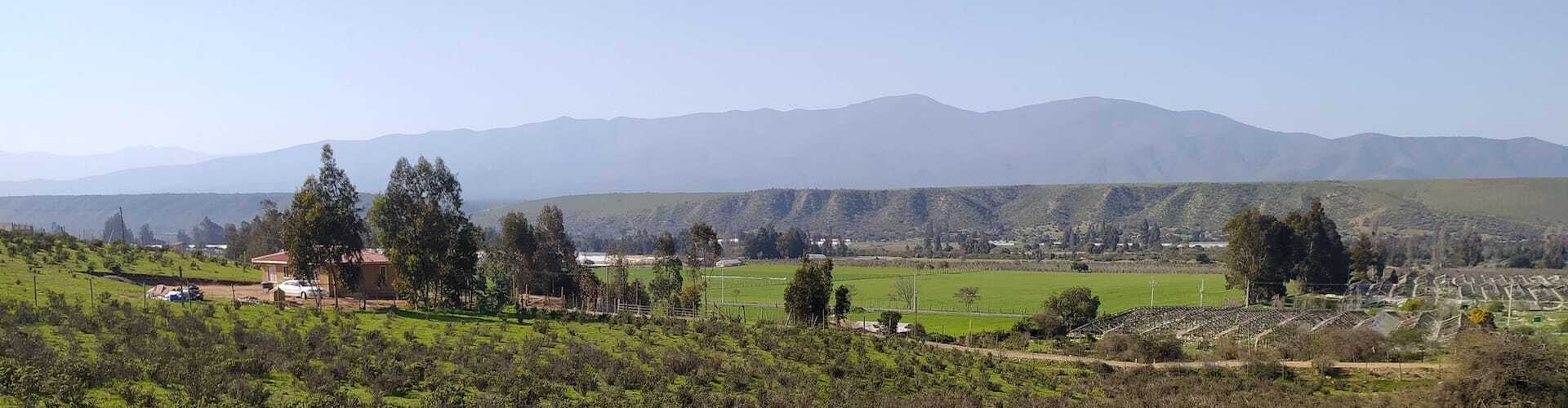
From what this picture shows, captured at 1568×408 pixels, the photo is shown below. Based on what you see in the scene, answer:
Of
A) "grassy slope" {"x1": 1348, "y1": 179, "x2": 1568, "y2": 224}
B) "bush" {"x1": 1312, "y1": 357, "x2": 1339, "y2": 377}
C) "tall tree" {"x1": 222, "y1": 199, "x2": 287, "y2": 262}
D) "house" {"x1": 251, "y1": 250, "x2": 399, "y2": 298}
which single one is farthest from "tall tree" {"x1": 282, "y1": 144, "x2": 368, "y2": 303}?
"grassy slope" {"x1": 1348, "y1": 179, "x2": 1568, "y2": 224}

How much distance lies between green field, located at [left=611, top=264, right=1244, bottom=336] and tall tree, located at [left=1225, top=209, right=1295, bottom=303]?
74.2 inches

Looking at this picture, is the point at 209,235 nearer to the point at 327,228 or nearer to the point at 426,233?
the point at 327,228

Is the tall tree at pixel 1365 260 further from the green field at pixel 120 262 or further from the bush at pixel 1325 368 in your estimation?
the green field at pixel 120 262

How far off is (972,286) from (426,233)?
4622 cm

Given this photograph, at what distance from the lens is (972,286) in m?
76.9

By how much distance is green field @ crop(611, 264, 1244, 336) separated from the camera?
55156 millimetres

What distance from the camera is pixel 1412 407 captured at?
25.3 m

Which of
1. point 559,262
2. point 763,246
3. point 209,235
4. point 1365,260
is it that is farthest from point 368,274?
point 209,235

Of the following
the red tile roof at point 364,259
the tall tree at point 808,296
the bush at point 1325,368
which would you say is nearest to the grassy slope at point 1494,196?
the tall tree at point 808,296

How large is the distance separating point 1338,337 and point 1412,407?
11.8 m

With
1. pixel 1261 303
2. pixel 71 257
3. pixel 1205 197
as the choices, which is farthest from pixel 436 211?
pixel 1205 197

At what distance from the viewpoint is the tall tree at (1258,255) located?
208 feet

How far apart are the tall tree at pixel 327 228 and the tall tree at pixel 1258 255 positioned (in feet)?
158

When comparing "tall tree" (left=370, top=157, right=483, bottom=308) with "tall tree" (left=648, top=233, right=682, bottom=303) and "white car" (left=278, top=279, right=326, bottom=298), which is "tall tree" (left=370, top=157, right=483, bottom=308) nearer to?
"white car" (left=278, top=279, right=326, bottom=298)
